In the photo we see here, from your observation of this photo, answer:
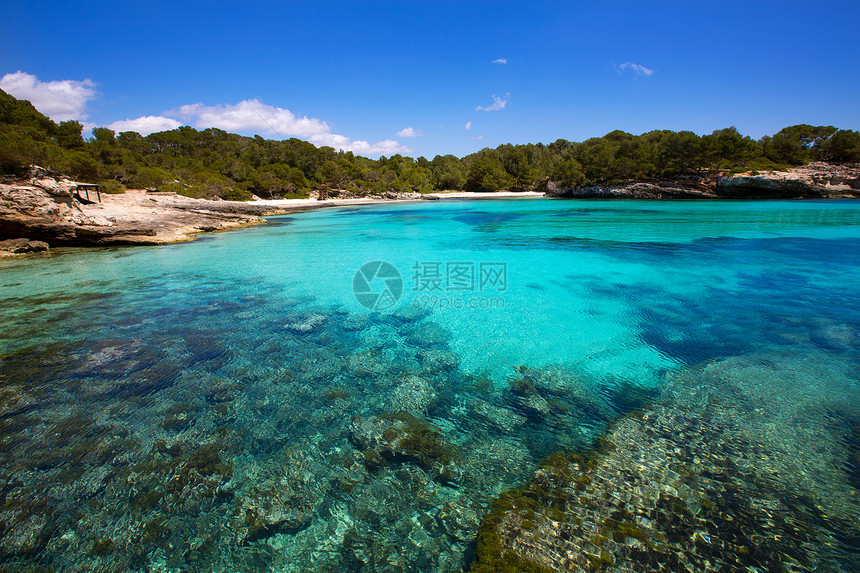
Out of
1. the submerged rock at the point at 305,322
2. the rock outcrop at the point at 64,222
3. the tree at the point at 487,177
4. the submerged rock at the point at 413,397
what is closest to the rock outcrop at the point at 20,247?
the rock outcrop at the point at 64,222

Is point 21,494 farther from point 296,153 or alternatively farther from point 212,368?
point 296,153

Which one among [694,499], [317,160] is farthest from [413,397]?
[317,160]

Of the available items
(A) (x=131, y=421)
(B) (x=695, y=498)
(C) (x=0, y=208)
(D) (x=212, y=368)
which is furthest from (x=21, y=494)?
(C) (x=0, y=208)

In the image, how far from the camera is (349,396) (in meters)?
4.57

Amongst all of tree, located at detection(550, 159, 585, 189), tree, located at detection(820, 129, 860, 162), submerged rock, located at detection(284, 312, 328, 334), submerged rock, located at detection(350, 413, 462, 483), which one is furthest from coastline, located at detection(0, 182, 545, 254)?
tree, located at detection(820, 129, 860, 162)

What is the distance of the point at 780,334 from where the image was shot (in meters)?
6.19

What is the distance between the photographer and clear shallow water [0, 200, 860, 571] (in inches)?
110

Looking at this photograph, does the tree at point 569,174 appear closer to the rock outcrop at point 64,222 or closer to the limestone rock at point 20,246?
the rock outcrop at point 64,222

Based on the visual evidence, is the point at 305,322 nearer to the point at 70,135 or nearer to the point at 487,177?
the point at 70,135

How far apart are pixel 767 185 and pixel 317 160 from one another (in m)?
69.3

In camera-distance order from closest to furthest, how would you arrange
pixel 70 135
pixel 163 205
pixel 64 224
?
1. pixel 64 224
2. pixel 163 205
3. pixel 70 135

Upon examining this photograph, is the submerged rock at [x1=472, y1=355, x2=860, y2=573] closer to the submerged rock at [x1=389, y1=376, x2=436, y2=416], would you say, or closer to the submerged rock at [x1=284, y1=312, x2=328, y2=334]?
the submerged rock at [x1=389, y1=376, x2=436, y2=416]

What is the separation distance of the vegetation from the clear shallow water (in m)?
27.5

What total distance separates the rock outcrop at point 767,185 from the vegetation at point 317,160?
3186 millimetres
